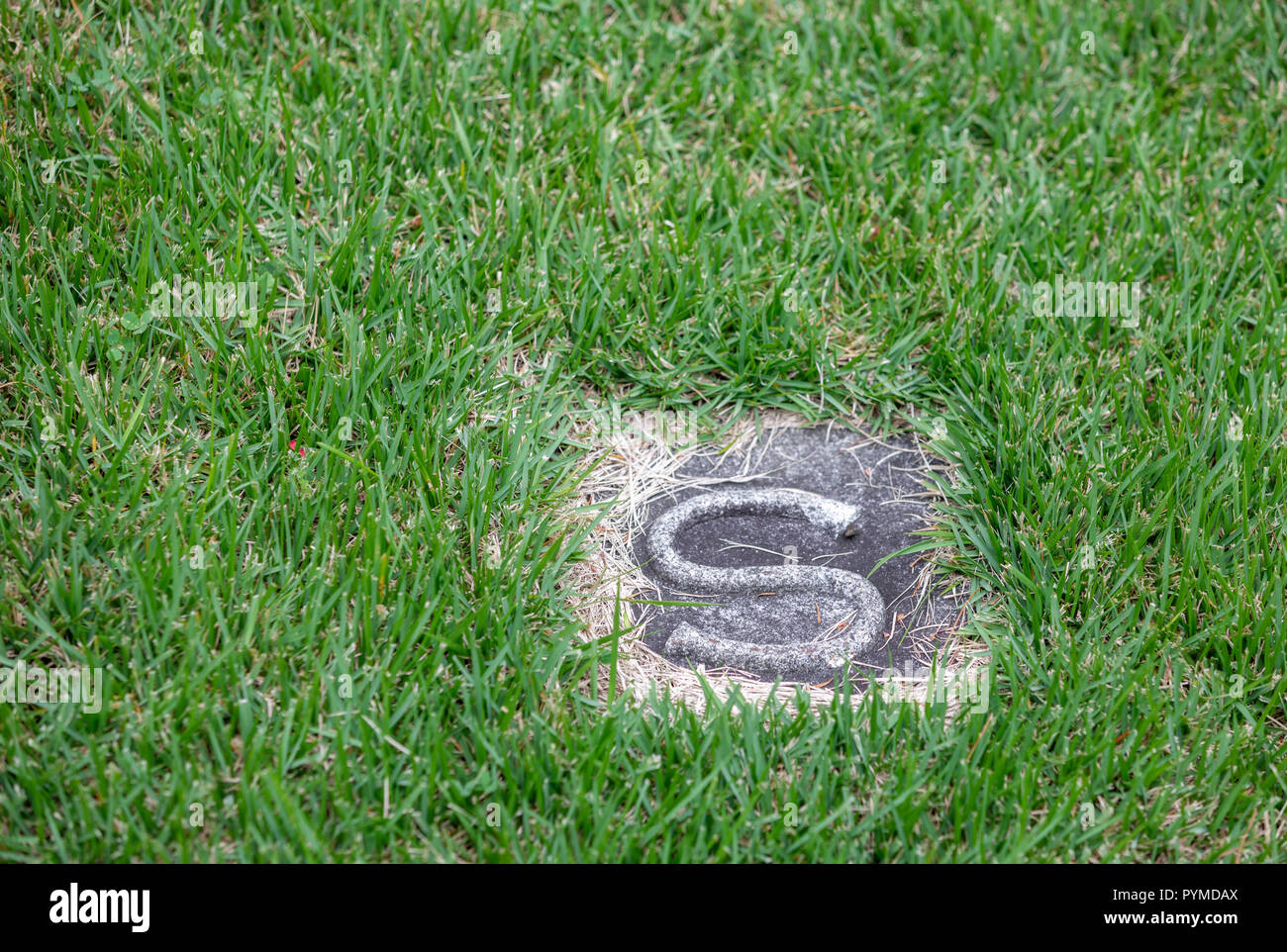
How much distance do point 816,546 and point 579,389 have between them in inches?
31.9

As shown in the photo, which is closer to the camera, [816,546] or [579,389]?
[816,546]

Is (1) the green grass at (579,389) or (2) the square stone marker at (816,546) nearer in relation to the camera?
(1) the green grass at (579,389)

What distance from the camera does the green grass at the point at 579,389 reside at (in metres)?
2.06

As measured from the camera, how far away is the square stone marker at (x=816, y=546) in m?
2.51

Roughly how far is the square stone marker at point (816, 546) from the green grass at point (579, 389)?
0.13 m

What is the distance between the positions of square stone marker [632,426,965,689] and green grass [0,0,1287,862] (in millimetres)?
126

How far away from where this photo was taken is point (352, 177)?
318cm

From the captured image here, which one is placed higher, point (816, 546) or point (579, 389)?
point (579, 389)

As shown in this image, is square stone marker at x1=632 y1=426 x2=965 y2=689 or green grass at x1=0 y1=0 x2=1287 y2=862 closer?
green grass at x1=0 y1=0 x2=1287 y2=862

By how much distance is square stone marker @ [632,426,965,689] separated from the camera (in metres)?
2.51

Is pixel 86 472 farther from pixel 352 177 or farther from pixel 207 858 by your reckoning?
pixel 352 177

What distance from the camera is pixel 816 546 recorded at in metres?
2.71

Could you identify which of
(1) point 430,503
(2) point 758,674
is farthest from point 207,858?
(2) point 758,674
